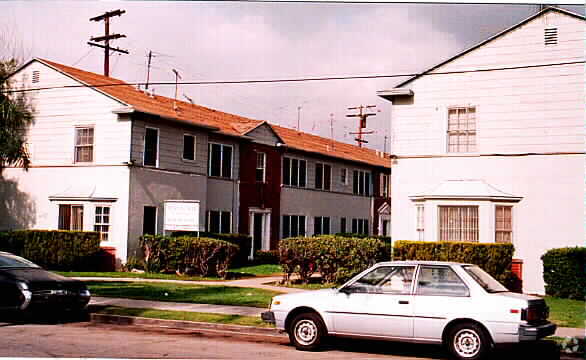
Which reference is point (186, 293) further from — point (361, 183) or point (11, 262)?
point (361, 183)

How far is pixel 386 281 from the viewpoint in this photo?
11.5 metres

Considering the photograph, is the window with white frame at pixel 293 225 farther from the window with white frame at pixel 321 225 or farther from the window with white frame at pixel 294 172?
the window with white frame at pixel 294 172

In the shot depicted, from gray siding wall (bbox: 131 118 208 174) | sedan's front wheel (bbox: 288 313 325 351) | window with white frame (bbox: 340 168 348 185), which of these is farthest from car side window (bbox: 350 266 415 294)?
window with white frame (bbox: 340 168 348 185)

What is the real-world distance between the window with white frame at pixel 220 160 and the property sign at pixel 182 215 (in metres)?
6.41

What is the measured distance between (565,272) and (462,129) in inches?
215

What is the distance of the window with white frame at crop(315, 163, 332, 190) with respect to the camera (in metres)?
40.5

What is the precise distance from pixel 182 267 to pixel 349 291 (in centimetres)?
1434

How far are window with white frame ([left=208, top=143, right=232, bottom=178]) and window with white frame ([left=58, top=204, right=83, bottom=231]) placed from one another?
638 centimetres

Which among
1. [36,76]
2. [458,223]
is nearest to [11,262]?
[458,223]

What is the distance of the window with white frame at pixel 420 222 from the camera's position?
2259 cm

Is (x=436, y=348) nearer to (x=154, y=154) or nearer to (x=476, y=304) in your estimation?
(x=476, y=304)

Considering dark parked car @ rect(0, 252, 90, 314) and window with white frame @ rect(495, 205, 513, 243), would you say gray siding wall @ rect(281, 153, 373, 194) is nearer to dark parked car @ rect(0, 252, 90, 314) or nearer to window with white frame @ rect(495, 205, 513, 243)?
window with white frame @ rect(495, 205, 513, 243)

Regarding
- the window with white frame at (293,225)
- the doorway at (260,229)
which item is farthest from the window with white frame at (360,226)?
the doorway at (260,229)

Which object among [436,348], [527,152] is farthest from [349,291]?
[527,152]
